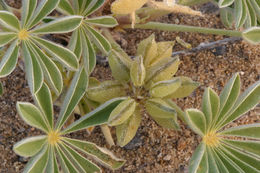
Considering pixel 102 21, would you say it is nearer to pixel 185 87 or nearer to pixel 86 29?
pixel 86 29

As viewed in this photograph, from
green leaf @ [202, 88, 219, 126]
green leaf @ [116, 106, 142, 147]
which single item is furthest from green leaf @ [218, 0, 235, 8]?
green leaf @ [116, 106, 142, 147]

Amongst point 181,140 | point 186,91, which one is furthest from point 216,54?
point 186,91

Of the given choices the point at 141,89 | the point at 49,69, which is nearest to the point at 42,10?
the point at 49,69

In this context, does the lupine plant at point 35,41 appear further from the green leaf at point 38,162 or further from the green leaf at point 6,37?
the green leaf at point 38,162

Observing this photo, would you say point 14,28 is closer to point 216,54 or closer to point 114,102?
point 114,102

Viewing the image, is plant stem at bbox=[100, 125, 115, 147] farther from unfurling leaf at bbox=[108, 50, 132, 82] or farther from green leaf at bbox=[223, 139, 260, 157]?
green leaf at bbox=[223, 139, 260, 157]

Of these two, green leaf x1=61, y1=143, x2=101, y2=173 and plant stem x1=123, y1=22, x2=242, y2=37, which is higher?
plant stem x1=123, y1=22, x2=242, y2=37

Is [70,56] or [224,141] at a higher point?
[70,56]
